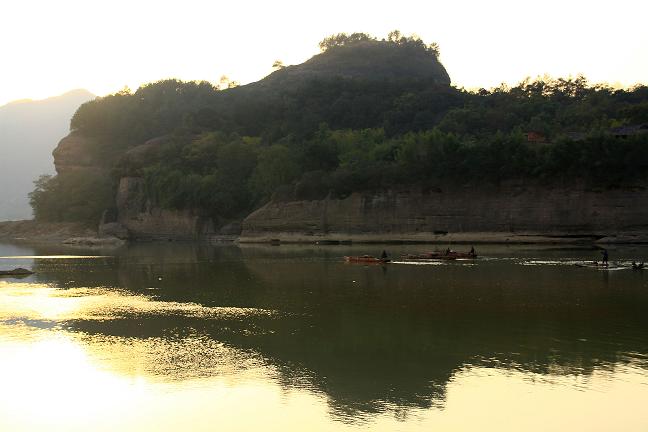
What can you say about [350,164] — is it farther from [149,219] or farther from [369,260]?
[369,260]

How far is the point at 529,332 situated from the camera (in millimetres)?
27094

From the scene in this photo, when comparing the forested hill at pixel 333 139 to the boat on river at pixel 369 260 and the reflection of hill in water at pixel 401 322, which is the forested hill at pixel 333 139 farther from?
the reflection of hill in water at pixel 401 322

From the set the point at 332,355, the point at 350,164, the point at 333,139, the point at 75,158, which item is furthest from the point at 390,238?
the point at 75,158

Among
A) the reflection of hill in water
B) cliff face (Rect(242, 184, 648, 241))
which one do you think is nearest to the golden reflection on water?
the reflection of hill in water

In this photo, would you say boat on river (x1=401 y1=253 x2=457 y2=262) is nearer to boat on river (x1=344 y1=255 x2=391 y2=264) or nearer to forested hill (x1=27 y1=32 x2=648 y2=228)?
boat on river (x1=344 y1=255 x2=391 y2=264)

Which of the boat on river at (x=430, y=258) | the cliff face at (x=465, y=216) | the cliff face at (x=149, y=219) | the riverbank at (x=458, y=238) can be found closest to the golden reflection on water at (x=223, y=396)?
the boat on river at (x=430, y=258)

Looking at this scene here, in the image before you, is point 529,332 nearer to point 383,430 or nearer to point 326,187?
point 383,430

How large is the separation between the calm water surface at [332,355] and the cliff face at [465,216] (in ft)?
129

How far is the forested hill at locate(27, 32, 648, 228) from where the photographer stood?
91.8m

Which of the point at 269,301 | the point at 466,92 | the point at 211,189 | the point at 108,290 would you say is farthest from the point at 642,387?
the point at 466,92

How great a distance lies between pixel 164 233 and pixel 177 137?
89.1ft

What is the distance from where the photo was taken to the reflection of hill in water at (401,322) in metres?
21.3

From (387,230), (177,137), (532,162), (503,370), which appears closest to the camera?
(503,370)

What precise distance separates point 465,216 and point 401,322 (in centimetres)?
6326
